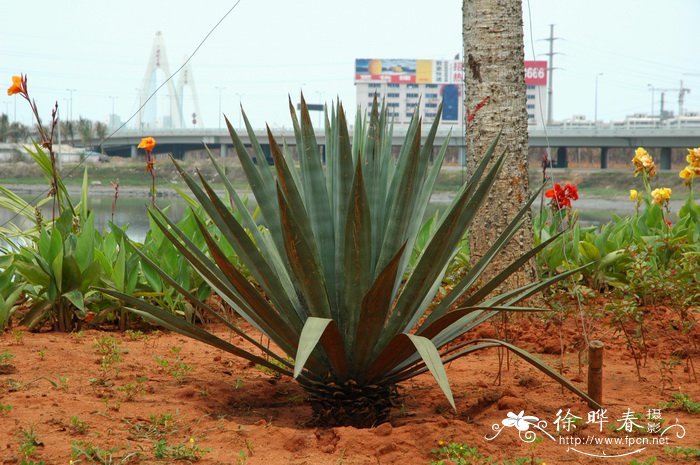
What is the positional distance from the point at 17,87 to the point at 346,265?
3.00 m

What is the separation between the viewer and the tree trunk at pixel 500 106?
14.8 ft

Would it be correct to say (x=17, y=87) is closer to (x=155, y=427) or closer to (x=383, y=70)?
(x=155, y=427)

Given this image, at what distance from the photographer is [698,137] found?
4284cm

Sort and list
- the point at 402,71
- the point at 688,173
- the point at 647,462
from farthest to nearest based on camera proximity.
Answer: the point at 402,71
the point at 688,173
the point at 647,462

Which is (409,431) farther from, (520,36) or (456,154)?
(456,154)

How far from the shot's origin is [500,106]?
14.9 ft

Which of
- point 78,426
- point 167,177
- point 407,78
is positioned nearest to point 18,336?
point 78,426

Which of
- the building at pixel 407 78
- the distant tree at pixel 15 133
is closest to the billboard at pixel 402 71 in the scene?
the building at pixel 407 78

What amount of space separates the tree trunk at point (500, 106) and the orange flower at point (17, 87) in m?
2.63

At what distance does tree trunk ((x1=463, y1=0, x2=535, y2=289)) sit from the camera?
452 cm

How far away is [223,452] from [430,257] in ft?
2.96

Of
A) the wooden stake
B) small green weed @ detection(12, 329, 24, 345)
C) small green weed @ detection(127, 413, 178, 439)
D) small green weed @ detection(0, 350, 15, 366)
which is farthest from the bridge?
small green weed @ detection(127, 413, 178, 439)

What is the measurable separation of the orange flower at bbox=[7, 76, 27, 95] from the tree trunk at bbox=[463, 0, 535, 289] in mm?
2628

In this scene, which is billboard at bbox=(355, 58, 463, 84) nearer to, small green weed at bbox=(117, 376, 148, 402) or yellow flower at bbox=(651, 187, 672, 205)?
yellow flower at bbox=(651, 187, 672, 205)
